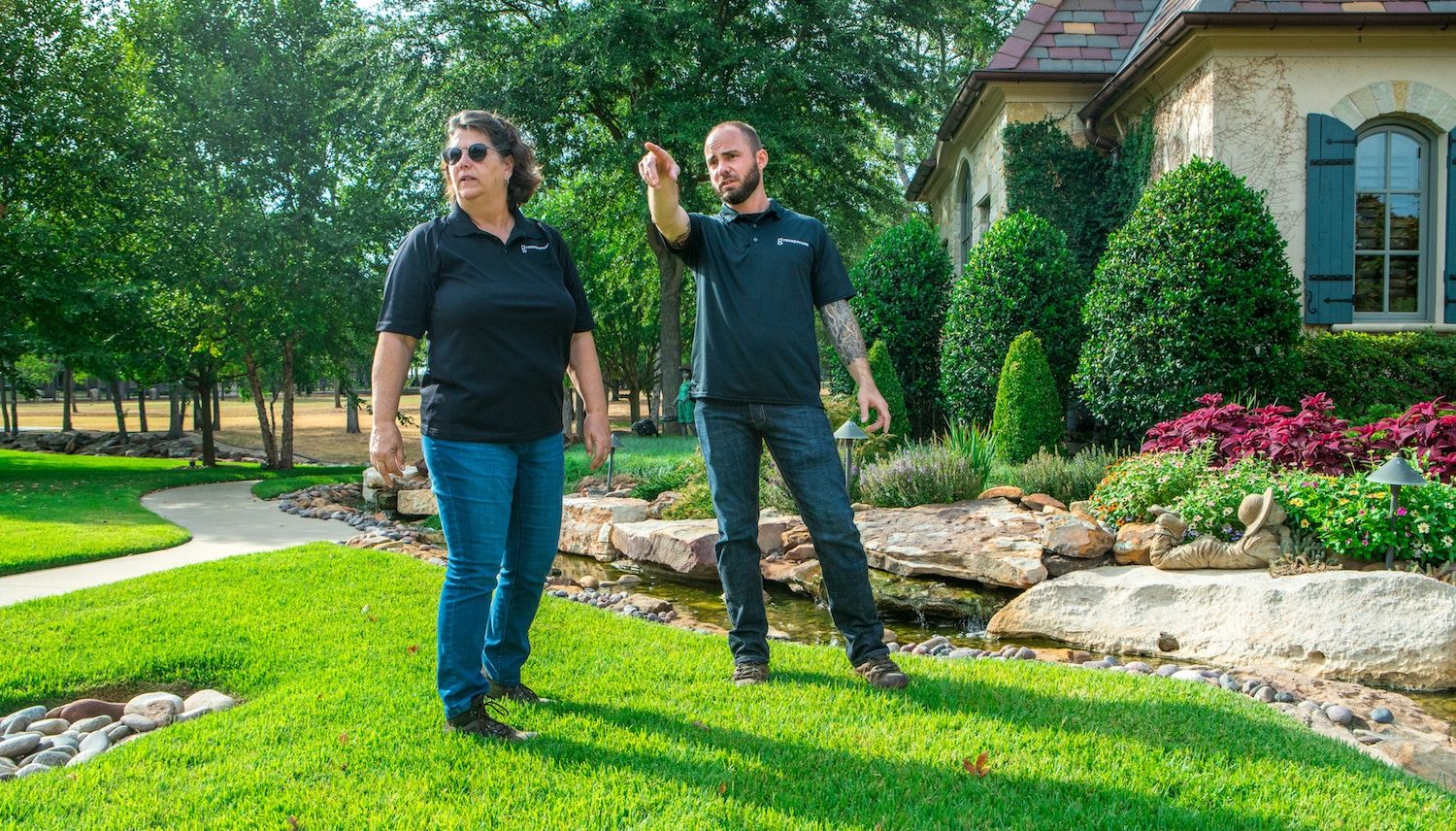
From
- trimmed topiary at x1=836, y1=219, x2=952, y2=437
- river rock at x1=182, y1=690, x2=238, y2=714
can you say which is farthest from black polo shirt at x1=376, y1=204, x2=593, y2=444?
trimmed topiary at x1=836, y1=219, x2=952, y2=437

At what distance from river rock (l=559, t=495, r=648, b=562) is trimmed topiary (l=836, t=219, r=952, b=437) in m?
4.53

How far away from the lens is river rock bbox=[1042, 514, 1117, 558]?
6004 mm

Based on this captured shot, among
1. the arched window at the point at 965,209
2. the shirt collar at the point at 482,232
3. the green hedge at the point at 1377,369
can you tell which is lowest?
the green hedge at the point at 1377,369

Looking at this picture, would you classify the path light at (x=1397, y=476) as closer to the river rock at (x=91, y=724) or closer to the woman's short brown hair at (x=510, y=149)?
the woman's short brown hair at (x=510, y=149)

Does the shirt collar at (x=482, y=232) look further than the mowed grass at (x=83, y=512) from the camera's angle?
No

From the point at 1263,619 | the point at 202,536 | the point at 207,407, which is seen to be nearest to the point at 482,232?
the point at 1263,619

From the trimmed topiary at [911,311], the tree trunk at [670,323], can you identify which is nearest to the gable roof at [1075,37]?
the trimmed topiary at [911,311]

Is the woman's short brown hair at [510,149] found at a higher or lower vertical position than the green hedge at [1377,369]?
higher

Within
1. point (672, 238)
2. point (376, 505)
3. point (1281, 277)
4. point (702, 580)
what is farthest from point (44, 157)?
point (1281, 277)

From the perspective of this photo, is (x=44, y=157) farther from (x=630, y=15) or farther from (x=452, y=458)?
(x=452, y=458)

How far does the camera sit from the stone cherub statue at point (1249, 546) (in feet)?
17.7

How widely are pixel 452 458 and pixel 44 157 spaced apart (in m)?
16.5

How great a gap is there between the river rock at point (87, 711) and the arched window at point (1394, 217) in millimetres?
10593

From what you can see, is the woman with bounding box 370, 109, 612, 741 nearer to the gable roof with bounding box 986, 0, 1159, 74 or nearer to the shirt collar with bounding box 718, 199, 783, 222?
the shirt collar with bounding box 718, 199, 783, 222
